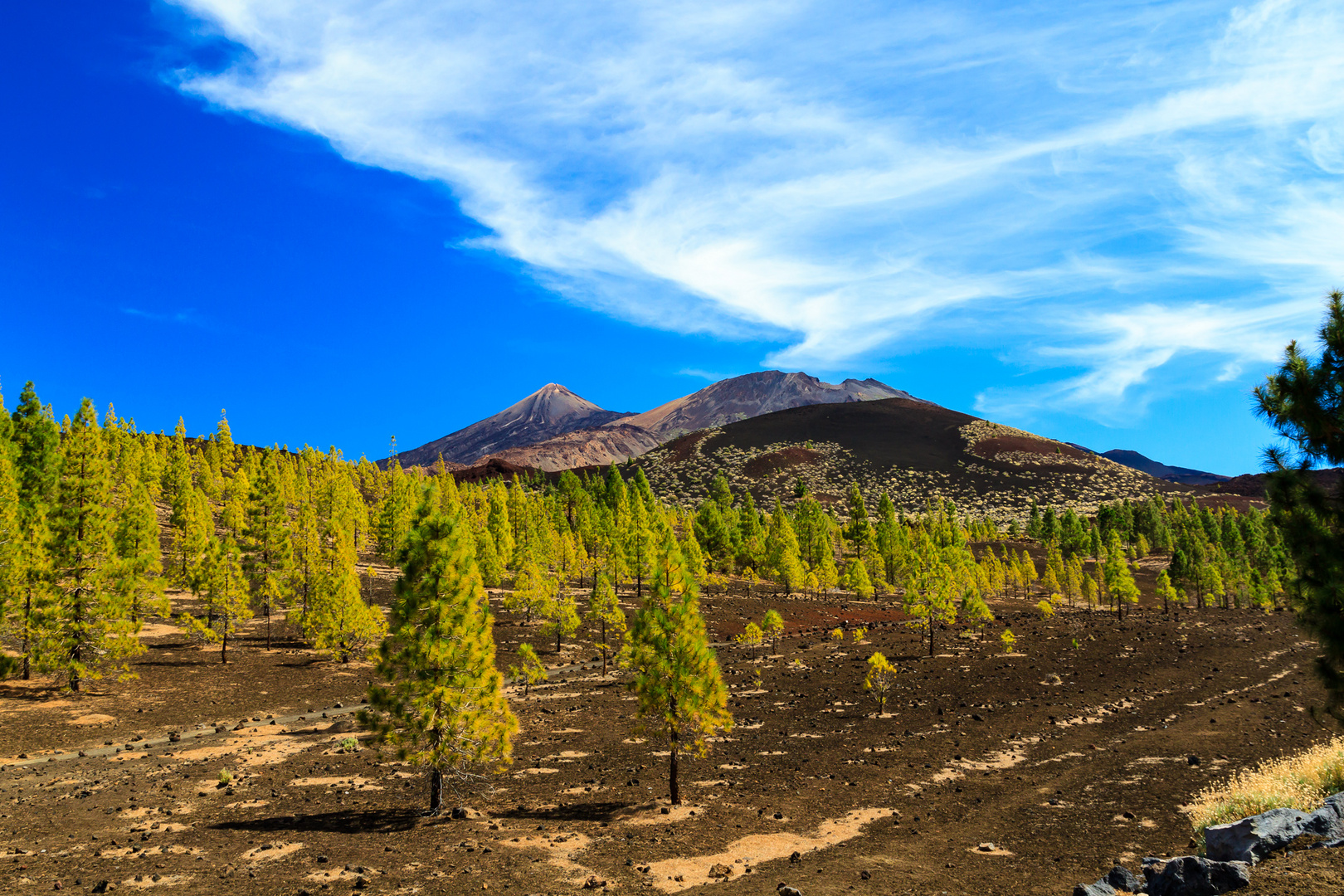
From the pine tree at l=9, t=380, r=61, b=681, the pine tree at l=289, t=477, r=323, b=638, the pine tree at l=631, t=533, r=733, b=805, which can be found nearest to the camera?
the pine tree at l=631, t=533, r=733, b=805

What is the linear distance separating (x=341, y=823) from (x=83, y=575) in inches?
969

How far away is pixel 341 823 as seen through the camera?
65.7ft

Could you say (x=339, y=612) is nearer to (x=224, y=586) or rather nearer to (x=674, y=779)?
(x=224, y=586)

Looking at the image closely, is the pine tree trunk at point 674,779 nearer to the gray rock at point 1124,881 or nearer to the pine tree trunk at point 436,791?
the pine tree trunk at point 436,791

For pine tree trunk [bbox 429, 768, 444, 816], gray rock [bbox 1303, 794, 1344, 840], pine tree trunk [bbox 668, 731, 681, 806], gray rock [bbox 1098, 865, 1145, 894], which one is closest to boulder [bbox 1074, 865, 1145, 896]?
gray rock [bbox 1098, 865, 1145, 894]

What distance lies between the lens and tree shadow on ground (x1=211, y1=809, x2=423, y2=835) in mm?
19312

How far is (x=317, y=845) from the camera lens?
1795 cm

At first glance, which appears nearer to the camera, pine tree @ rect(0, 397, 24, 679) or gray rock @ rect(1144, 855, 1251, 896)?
gray rock @ rect(1144, 855, 1251, 896)

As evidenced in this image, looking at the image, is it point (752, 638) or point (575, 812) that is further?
point (752, 638)

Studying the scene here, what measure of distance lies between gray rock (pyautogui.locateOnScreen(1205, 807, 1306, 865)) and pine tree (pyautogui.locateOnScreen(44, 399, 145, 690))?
143ft

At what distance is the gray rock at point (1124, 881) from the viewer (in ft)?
43.7

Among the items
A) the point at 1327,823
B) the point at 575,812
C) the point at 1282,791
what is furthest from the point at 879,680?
the point at 1327,823

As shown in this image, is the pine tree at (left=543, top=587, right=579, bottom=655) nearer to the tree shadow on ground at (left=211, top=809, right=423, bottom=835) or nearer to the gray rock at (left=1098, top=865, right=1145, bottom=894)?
the tree shadow on ground at (left=211, top=809, right=423, bottom=835)

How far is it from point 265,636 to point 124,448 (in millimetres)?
60807
